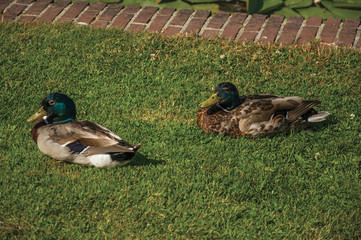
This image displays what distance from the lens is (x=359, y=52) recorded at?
22.8 ft

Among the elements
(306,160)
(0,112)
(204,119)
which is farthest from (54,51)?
(306,160)

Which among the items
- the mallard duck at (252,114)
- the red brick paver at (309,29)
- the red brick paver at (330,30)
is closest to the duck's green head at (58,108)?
the mallard duck at (252,114)

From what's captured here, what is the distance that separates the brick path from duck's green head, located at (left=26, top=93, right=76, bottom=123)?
2.88 meters

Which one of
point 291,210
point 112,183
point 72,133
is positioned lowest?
point 291,210

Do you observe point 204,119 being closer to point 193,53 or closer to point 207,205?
point 207,205

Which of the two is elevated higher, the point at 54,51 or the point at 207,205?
the point at 54,51

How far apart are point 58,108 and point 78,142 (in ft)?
1.62

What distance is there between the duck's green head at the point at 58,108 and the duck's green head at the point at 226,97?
1408 millimetres

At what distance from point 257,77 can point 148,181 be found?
2.57m

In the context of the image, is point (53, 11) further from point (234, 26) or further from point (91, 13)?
point (234, 26)

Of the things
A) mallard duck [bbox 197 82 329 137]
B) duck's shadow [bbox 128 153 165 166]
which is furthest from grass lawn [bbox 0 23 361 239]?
mallard duck [bbox 197 82 329 137]

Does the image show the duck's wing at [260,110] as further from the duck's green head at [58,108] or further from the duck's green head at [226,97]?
the duck's green head at [58,108]

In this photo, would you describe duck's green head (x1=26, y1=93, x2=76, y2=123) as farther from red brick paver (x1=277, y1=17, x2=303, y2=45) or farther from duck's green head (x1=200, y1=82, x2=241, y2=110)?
red brick paver (x1=277, y1=17, x2=303, y2=45)

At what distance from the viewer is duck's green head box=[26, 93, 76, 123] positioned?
481cm
